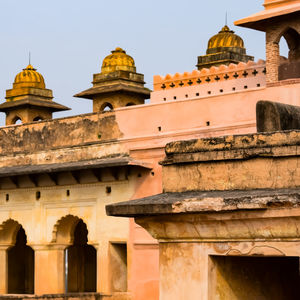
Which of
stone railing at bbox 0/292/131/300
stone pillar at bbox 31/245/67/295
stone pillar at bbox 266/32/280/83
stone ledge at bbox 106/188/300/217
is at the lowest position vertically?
stone railing at bbox 0/292/131/300

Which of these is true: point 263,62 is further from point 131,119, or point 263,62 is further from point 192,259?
point 192,259

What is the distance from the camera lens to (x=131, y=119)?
1617cm

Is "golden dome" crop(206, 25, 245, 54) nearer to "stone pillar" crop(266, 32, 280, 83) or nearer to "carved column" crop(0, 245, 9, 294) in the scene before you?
"stone pillar" crop(266, 32, 280, 83)

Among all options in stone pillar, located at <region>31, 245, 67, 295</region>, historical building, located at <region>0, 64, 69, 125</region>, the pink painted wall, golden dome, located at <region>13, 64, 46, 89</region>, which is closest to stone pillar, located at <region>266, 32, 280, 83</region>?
the pink painted wall

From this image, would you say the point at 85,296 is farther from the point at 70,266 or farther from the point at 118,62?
the point at 118,62

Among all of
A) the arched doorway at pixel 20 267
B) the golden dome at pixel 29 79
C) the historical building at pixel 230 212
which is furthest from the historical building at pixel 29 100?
the historical building at pixel 230 212

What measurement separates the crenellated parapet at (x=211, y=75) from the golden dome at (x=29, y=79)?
7097 mm

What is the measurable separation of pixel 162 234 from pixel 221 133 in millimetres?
9906

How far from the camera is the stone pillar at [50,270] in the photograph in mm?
17234

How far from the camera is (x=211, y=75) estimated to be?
17.2 m

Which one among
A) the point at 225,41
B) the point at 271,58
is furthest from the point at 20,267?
the point at 271,58

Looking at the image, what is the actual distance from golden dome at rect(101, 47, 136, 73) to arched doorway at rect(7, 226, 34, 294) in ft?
16.7

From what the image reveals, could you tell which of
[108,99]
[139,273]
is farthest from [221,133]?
[108,99]

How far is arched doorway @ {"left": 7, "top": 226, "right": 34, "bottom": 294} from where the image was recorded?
20.4 m
